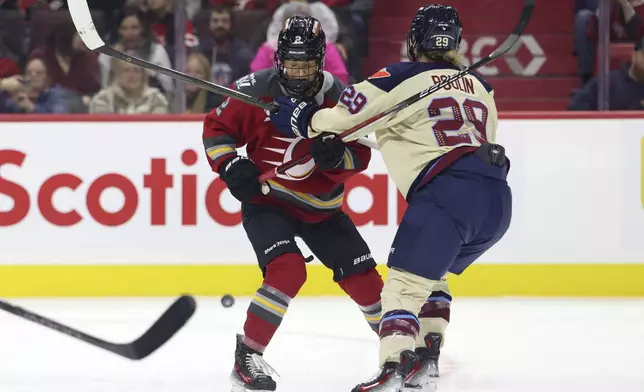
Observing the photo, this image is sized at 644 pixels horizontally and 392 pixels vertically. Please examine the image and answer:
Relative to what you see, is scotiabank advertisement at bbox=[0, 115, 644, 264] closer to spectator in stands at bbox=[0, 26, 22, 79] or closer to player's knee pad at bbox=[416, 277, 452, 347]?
spectator in stands at bbox=[0, 26, 22, 79]

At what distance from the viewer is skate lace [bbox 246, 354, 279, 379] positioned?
3467 mm

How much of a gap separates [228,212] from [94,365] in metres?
1.72

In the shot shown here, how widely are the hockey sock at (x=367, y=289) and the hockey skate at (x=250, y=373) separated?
359 millimetres

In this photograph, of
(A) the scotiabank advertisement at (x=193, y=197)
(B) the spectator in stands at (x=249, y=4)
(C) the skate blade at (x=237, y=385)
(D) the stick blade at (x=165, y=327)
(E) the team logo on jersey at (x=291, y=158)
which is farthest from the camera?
(B) the spectator in stands at (x=249, y=4)

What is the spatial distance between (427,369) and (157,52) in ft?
8.63

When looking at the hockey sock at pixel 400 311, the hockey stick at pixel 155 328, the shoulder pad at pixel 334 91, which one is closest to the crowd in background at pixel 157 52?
the shoulder pad at pixel 334 91

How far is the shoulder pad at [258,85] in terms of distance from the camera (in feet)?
11.9

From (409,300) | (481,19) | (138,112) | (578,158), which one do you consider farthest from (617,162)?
(409,300)

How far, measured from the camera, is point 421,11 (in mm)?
3500

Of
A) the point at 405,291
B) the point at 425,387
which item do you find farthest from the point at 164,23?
the point at 405,291

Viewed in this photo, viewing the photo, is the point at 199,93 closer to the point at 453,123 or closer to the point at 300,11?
the point at 300,11

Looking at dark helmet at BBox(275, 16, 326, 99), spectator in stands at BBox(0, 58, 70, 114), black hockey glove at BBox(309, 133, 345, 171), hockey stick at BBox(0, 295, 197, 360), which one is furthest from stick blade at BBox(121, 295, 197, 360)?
spectator in stands at BBox(0, 58, 70, 114)

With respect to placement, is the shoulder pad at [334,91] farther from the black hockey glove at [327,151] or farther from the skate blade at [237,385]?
the skate blade at [237,385]

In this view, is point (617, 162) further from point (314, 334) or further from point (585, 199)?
point (314, 334)
